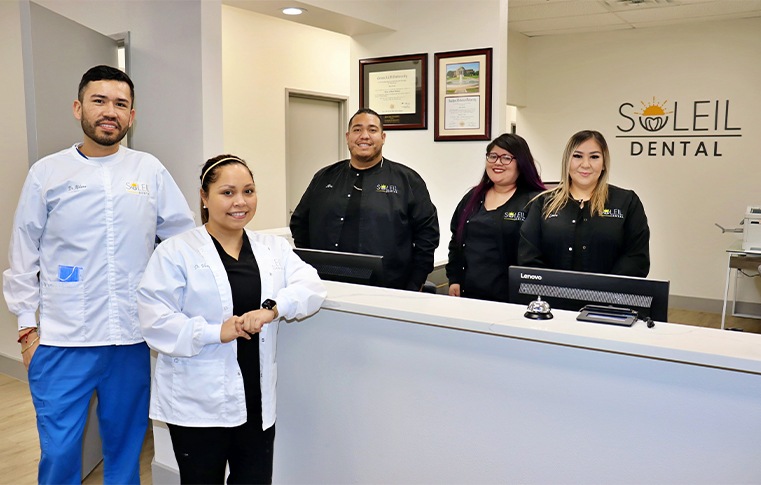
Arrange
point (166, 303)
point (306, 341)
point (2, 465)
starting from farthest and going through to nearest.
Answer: point (2, 465) → point (306, 341) → point (166, 303)

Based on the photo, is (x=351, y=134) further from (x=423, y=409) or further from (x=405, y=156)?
(x=405, y=156)

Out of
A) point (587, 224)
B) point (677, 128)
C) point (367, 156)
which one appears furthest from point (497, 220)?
point (677, 128)

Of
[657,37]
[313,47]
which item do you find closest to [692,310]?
[657,37]

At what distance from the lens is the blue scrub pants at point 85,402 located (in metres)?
1.94

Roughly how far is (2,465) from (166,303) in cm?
186

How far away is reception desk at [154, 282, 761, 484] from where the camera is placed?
143cm

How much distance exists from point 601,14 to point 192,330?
205 inches

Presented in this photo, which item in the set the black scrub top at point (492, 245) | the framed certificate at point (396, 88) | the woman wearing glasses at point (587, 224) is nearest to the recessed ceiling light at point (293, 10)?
the framed certificate at point (396, 88)

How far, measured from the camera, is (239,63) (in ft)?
16.6

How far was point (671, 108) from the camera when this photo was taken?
6215 mm

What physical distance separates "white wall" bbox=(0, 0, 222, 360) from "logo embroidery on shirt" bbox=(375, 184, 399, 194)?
2.81 ft

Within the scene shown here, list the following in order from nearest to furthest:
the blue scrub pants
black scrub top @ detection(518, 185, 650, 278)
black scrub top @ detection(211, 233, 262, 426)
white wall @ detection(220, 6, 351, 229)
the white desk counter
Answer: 1. the white desk counter
2. black scrub top @ detection(211, 233, 262, 426)
3. the blue scrub pants
4. black scrub top @ detection(518, 185, 650, 278)
5. white wall @ detection(220, 6, 351, 229)

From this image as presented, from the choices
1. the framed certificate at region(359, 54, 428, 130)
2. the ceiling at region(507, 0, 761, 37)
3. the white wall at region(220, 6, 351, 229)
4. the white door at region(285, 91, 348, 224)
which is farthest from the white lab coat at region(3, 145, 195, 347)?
the ceiling at region(507, 0, 761, 37)

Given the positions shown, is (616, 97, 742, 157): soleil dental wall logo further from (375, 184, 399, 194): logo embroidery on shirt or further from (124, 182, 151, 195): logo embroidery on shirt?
(124, 182, 151, 195): logo embroidery on shirt
